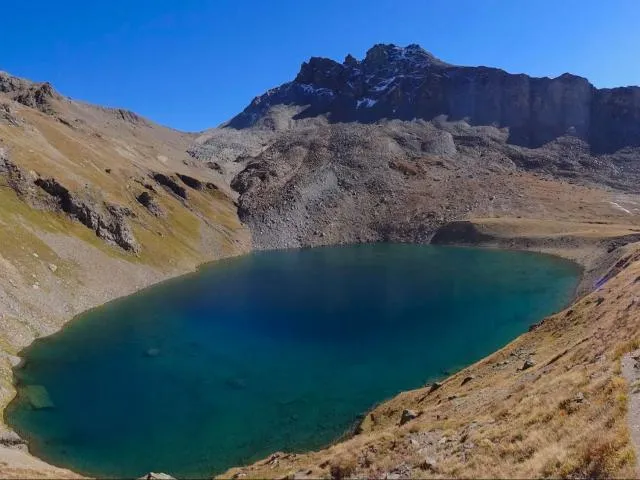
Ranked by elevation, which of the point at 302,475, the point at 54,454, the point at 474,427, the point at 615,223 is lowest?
the point at 54,454

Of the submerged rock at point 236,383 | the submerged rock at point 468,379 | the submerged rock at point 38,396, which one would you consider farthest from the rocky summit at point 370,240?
the submerged rock at point 236,383

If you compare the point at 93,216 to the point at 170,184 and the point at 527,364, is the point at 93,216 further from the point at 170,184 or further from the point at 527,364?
the point at 527,364

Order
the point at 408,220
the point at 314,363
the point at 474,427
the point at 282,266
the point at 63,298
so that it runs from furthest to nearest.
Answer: the point at 408,220 → the point at 282,266 → the point at 63,298 → the point at 314,363 → the point at 474,427

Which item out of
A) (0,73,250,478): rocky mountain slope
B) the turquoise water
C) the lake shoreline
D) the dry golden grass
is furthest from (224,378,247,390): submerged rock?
the lake shoreline

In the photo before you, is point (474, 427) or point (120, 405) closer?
point (474, 427)

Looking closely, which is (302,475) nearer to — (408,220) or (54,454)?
(54,454)

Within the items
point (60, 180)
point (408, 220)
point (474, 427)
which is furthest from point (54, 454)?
point (408, 220)

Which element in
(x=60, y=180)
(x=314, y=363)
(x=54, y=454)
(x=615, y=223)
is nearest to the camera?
(x=54, y=454)

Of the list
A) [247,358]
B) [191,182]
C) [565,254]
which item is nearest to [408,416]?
[247,358]
